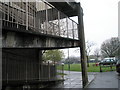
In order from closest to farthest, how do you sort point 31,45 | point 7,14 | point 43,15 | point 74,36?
point 7,14, point 31,45, point 43,15, point 74,36

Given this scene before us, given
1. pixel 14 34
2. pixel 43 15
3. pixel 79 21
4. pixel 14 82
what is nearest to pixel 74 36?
pixel 79 21

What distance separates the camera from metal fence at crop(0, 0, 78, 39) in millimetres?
6441

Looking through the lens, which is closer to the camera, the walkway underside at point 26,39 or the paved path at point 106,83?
the walkway underside at point 26,39

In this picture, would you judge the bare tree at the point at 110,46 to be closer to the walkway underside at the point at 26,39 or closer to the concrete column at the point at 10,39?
the walkway underside at the point at 26,39

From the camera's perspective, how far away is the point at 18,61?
10219 mm

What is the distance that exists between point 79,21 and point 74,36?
54.5 inches

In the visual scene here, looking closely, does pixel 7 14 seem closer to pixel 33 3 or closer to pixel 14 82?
pixel 33 3

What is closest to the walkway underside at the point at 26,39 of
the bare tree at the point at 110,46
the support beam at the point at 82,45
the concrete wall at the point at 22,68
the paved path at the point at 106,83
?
the concrete wall at the point at 22,68

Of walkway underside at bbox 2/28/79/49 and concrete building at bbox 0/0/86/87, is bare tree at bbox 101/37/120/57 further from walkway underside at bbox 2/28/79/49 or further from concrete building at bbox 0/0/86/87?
walkway underside at bbox 2/28/79/49

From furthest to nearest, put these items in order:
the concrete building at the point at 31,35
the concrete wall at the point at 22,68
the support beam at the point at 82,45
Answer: the support beam at the point at 82,45 → the concrete wall at the point at 22,68 → the concrete building at the point at 31,35

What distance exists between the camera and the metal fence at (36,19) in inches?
254

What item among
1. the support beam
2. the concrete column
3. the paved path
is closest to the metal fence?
the support beam

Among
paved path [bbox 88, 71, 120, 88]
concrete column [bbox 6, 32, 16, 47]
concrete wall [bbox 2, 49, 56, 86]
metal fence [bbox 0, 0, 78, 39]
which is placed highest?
metal fence [bbox 0, 0, 78, 39]

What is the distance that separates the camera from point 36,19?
26.6ft
